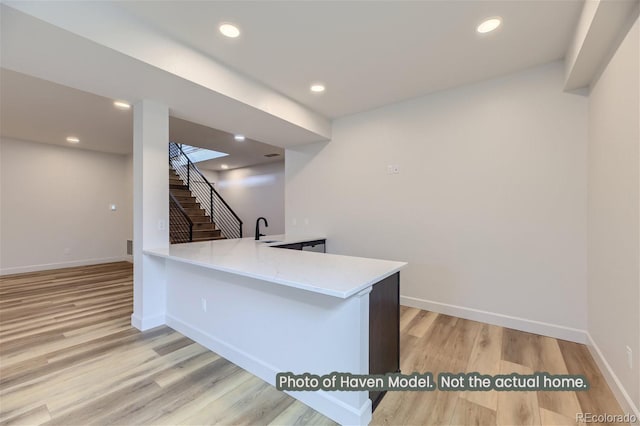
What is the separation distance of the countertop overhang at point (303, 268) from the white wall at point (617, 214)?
52.1 inches

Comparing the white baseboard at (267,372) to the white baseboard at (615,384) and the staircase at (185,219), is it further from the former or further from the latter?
the staircase at (185,219)

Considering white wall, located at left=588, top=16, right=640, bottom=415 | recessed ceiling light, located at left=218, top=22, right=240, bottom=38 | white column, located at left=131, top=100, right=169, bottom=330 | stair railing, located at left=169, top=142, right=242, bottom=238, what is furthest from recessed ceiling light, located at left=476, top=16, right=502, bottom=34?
stair railing, located at left=169, top=142, right=242, bottom=238

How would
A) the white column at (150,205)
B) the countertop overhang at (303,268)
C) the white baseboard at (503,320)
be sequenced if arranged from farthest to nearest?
the white column at (150,205), the white baseboard at (503,320), the countertop overhang at (303,268)

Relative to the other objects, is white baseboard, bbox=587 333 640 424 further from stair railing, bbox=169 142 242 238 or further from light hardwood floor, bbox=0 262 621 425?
stair railing, bbox=169 142 242 238

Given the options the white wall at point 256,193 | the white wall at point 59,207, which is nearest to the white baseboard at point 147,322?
the white wall at point 59,207

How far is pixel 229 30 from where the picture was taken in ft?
7.13

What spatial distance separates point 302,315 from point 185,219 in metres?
5.08

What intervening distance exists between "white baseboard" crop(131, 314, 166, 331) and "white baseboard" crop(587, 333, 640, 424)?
3.80m

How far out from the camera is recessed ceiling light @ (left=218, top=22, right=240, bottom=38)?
2.13 metres

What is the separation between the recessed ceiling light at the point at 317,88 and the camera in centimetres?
312

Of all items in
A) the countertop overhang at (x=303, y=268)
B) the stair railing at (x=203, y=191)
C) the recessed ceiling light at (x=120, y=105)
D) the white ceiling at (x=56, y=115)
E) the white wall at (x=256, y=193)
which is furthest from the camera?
the white wall at (x=256, y=193)

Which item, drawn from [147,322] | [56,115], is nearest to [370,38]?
[147,322]

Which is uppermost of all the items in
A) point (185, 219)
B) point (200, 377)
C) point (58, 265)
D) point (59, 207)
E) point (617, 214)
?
point (59, 207)

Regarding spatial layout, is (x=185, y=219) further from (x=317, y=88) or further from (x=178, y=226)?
(x=317, y=88)
